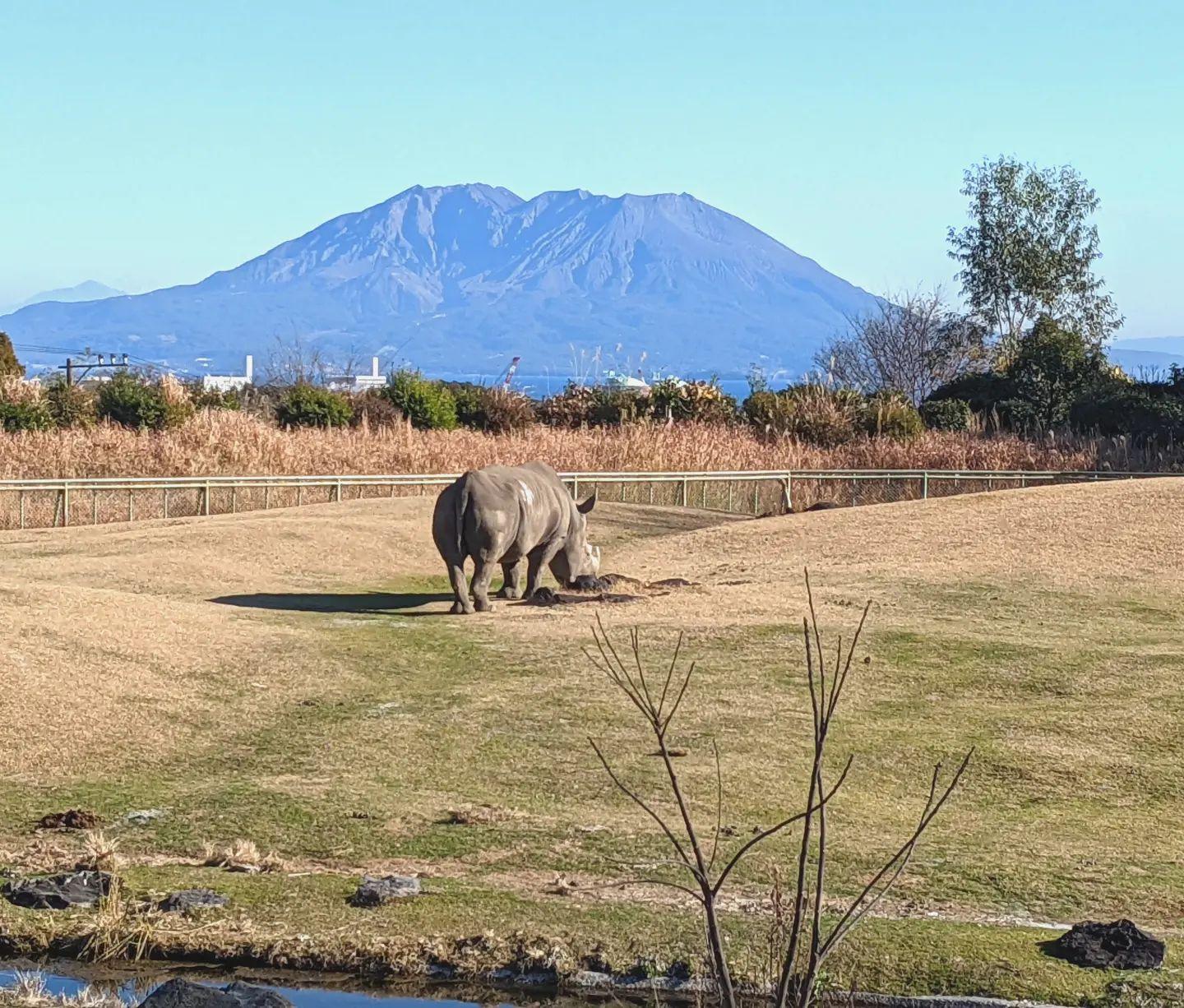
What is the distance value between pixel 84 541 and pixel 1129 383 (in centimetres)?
3098

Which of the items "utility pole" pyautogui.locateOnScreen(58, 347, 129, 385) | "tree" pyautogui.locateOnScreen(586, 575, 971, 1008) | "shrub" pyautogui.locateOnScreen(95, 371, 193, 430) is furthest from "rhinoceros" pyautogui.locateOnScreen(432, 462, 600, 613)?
"utility pole" pyautogui.locateOnScreen(58, 347, 129, 385)

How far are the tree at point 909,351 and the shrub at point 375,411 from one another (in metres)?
24.7

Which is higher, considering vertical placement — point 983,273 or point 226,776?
point 983,273

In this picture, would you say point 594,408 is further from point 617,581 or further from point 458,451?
point 617,581

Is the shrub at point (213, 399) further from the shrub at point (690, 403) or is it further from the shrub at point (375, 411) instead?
the shrub at point (690, 403)

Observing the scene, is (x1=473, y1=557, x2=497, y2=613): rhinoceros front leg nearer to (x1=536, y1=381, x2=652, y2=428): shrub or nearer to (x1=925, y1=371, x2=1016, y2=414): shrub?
(x1=536, y1=381, x2=652, y2=428): shrub

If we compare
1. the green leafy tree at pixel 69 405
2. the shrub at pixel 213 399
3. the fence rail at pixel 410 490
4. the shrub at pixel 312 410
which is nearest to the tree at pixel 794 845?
the fence rail at pixel 410 490

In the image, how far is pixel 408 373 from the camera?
1943 inches

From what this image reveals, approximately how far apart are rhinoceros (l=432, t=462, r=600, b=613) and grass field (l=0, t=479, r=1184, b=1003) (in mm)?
685

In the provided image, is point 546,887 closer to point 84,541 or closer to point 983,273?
point 84,541

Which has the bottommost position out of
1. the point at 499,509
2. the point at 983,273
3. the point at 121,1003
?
the point at 121,1003

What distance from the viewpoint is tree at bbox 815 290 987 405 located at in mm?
70062

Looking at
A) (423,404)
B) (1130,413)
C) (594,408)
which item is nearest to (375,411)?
(423,404)

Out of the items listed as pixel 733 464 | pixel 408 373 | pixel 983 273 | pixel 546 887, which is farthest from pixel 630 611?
pixel 983 273
